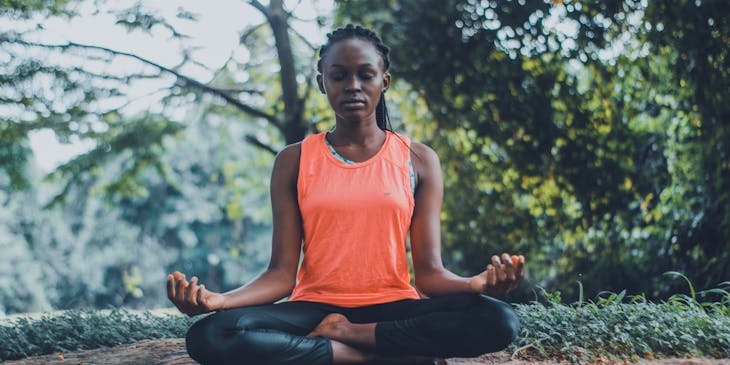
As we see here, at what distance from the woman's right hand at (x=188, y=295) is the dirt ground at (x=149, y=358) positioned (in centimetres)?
94

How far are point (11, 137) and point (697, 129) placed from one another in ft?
20.2

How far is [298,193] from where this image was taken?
3.15m

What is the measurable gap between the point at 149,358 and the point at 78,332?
39.4 inches

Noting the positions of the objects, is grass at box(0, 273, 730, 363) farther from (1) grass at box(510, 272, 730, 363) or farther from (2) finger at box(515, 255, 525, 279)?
(2) finger at box(515, 255, 525, 279)

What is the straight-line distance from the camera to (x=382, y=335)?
111 inches

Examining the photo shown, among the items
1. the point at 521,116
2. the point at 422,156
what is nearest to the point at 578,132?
the point at 521,116

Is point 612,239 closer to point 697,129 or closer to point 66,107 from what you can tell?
point 697,129

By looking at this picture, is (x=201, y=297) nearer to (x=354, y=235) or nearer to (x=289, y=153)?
(x=354, y=235)

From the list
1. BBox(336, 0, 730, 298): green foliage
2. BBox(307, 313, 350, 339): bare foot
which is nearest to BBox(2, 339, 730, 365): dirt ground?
BBox(307, 313, 350, 339): bare foot

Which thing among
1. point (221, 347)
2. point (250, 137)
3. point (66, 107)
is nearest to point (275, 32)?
point (250, 137)

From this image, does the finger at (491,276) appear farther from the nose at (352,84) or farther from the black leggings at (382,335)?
the nose at (352,84)

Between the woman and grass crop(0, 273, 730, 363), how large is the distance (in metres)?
0.90

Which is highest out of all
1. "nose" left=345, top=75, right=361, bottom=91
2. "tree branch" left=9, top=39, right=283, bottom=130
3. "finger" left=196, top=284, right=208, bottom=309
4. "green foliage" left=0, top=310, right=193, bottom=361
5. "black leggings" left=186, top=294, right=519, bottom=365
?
"tree branch" left=9, top=39, right=283, bottom=130

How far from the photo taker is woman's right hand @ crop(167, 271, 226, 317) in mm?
2521
